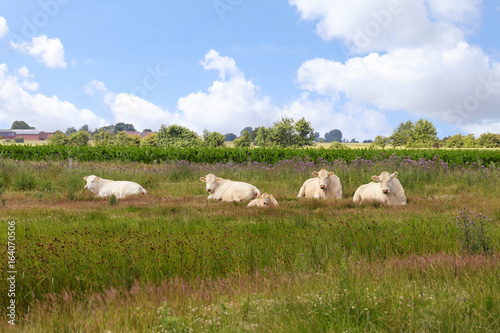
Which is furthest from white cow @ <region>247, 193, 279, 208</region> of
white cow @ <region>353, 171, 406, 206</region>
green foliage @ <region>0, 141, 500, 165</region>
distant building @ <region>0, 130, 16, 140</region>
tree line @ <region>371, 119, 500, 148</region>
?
distant building @ <region>0, 130, 16, 140</region>

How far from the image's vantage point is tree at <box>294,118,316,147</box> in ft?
204

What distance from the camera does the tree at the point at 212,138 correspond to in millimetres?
78625

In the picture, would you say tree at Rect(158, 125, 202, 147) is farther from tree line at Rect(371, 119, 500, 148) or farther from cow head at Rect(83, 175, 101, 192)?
cow head at Rect(83, 175, 101, 192)

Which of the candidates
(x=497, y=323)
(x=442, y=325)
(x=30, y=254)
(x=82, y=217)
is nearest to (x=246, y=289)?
(x=442, y=325)

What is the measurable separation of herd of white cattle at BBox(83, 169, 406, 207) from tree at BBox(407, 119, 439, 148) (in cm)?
6738

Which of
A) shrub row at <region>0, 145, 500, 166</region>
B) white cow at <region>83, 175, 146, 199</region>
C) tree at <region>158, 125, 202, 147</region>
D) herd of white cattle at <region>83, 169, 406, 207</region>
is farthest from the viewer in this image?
tree at <region>158, 125, 202, 147</region>

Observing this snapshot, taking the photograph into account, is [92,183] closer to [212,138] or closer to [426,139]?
[212,138]

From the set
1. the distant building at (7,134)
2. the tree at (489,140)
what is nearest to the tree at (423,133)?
the tree at (489,140)

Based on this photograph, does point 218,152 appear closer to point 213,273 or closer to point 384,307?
point 213,273

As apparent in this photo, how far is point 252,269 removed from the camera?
538cm

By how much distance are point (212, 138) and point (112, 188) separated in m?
66.3

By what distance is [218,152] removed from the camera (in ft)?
89.8

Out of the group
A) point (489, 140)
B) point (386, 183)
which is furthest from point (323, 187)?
point (489, 140)

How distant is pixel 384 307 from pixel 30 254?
5085 mm
